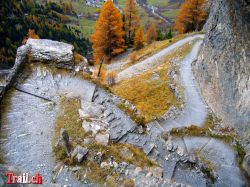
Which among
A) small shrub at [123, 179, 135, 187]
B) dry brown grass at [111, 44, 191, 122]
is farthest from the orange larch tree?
small shrub at [123, 179, 135, 187]

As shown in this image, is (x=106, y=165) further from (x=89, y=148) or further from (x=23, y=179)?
(x=23, y=179)

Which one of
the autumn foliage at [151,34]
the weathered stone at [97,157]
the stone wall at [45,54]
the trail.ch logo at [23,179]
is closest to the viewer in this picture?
the trail.ch logo at [23,179]

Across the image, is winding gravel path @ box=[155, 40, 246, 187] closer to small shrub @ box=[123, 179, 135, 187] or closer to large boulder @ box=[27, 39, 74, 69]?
small shrub @ box=[123, 179, 135, 187]

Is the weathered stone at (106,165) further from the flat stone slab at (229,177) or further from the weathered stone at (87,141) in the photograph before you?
the flat stone slab at (229,177)

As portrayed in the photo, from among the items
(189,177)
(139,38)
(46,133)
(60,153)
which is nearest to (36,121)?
(46,133)

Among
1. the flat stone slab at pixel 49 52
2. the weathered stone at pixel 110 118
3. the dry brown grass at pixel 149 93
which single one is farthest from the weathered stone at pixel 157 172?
the dry brown grass at pixel 149 93

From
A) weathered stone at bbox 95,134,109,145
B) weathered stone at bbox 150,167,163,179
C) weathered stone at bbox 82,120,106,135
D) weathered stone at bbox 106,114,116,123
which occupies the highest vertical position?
weathered stone at bbox 82,120,106,135

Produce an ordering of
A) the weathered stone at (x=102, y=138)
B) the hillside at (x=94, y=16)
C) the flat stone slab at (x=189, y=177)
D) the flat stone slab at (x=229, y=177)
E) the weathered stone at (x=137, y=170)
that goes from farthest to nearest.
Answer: the hillside at (x=94, y=16), the flat stone slab at (x=229, y=177), the flat stone slab at (x=189, y=177), the weathered stone at (x=102, y=138), the weathered stone at (x=137, y=170)
